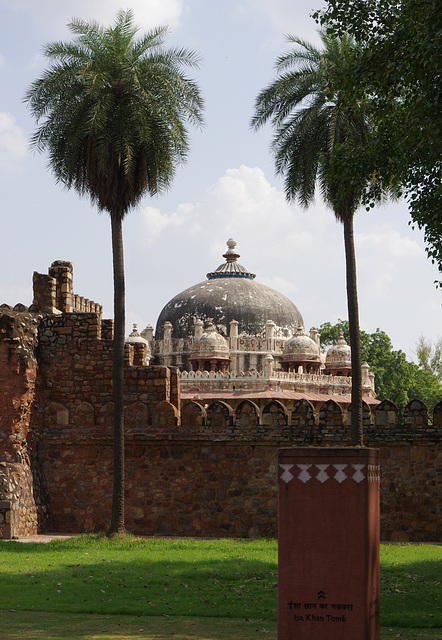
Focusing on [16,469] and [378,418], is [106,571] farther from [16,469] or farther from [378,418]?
[378,418]

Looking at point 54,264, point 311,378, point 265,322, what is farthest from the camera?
point 265,322

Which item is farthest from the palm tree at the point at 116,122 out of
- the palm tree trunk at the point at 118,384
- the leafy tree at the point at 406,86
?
the leafy tree at the point at 406,86

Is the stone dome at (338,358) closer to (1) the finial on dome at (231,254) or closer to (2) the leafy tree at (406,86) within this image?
(1) the finial on dome at (231,254)

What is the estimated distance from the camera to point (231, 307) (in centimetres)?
4550

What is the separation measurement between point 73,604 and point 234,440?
300 inches

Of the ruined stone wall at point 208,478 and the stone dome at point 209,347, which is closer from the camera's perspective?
the ruined stone wall at point 208,478

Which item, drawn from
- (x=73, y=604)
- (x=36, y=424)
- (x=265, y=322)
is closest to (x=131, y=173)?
(x=36, y=424)

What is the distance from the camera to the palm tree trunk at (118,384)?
16344 mm

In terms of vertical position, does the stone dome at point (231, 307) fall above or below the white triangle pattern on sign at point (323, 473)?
above

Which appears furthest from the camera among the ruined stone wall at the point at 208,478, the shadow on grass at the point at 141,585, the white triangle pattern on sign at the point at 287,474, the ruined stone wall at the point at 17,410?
the ruined stone wall at the point at 17,410

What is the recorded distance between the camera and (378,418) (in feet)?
56.6

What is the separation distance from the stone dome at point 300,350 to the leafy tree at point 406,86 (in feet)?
93.4

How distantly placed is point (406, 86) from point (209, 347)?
1140 inches

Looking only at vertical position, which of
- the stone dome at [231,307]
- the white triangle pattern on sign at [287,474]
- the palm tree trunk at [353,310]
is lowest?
the white triangle pattern on sign at [287,474]
